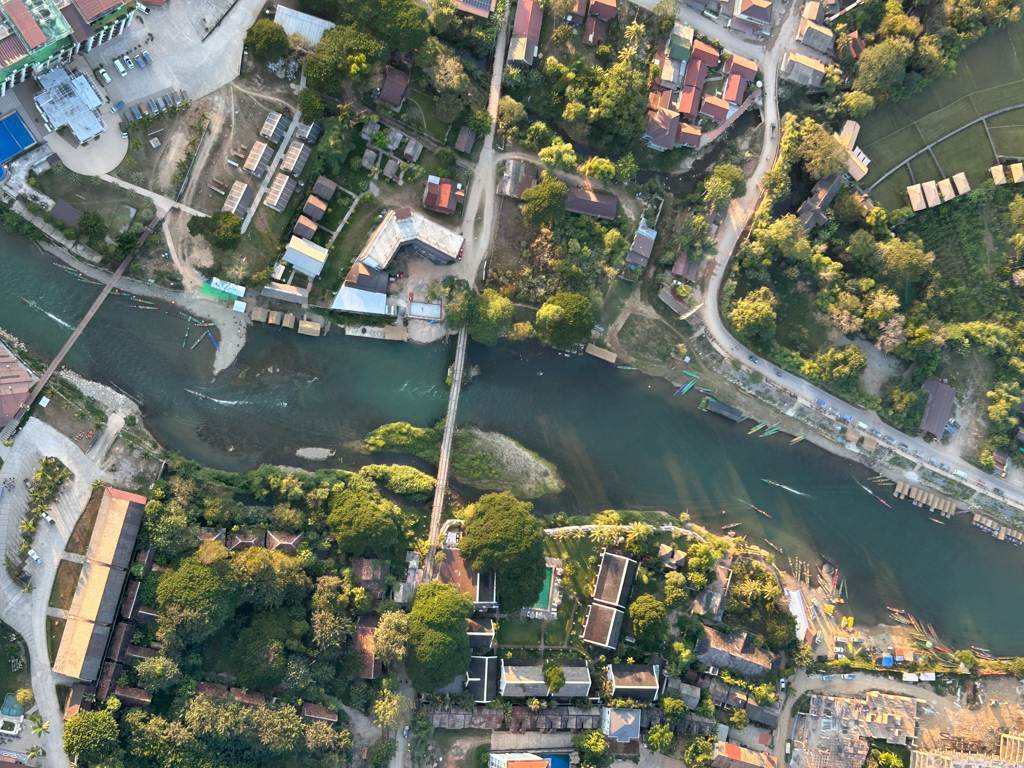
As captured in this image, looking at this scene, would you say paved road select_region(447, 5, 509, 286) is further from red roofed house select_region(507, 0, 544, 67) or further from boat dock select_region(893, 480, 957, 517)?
boat dock select_region(893, 480, 957, 517)

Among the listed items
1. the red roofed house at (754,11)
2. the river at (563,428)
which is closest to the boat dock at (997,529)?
the river at (563,428)

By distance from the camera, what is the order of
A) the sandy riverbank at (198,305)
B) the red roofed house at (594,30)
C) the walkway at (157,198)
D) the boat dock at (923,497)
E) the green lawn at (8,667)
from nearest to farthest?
the green lawn at (8,667) → the walkway at (157,198) → the sandy riverbank at (198,305) → the red roofed house at (594,30) → the boat dock at (923,497)

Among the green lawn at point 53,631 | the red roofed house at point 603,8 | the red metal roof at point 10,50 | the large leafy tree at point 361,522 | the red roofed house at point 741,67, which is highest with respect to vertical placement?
the red roofed house at point 603,8

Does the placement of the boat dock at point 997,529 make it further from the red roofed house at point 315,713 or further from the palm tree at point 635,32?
the red roofed house at point 315,713

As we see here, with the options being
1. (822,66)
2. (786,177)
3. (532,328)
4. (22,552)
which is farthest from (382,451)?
(822,66)

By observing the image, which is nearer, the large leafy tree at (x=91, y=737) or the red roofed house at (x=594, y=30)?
the large leafy tree at (x=91, y=737)

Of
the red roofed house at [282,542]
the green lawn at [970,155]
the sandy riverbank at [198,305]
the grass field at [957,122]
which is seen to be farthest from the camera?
the green lawn at [970,155]

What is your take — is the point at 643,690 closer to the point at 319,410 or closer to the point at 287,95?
the point at 319,410

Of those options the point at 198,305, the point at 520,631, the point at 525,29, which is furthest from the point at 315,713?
the point at 525,29
